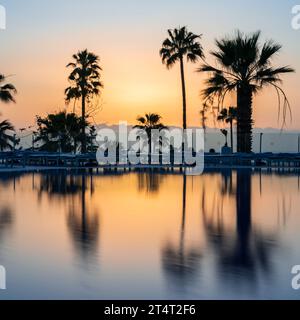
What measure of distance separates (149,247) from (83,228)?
1765 millimetres

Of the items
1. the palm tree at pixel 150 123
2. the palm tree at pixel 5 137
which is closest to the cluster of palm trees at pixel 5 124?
the palm tree at pixel 5 137

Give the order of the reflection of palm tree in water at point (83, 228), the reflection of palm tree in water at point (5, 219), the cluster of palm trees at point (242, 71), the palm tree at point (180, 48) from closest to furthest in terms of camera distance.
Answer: the reflection of palm tree in water at point (83, 228)
the reflection of palm tree in water at point (5, 219)
the cluster of palm trees at point (242, 71)
the palm tree at point (180, 48)

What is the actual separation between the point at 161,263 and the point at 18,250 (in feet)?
5.95

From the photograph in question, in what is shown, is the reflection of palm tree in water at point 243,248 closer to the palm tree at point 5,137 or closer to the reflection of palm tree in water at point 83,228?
the reflection of palm tree in water at point 83,228

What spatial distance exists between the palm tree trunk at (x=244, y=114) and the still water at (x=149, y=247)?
47.1 feet

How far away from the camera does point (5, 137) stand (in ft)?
97.6

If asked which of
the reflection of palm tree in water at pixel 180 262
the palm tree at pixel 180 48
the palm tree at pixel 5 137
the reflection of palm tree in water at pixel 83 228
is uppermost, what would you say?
the palm tree at pixel 180 48

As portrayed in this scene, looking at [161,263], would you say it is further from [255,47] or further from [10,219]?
[255,47]

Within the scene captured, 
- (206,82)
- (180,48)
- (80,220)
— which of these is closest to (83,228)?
(80,220)

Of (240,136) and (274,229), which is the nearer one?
(274,229)

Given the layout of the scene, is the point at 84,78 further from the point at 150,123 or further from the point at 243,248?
the point at 243,248

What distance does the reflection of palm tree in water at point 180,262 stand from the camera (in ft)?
17.1
